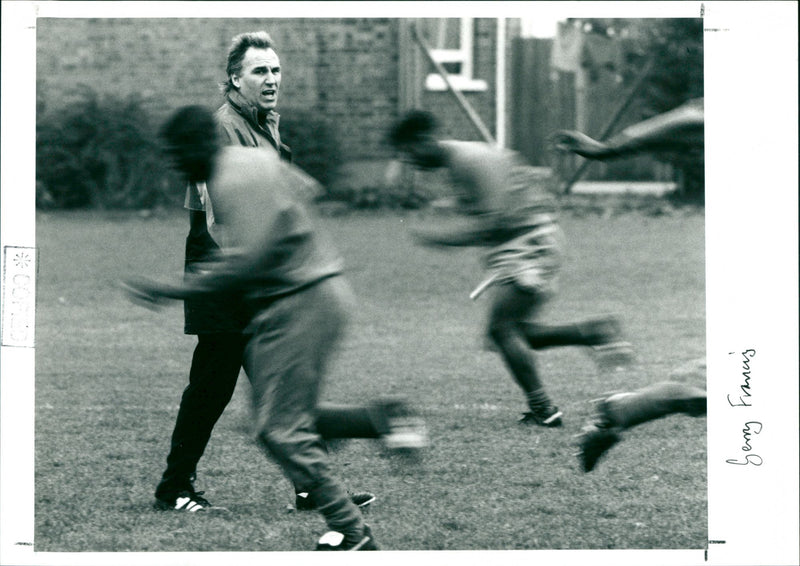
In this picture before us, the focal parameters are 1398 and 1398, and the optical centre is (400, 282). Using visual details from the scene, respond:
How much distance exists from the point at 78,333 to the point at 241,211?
6768 millimetres

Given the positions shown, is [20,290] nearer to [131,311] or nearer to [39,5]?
[39,5]

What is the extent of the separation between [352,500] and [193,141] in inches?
75.7

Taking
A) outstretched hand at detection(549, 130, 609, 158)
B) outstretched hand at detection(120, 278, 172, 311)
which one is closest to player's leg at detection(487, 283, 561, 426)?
outstretched hand at detection(549, 130, 609, 158)

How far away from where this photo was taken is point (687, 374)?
5949 mm

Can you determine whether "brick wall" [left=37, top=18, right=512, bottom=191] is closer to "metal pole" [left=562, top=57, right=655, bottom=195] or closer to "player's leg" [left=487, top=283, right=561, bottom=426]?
"metal pole" [left=562, top=57, right=655, bottom=195]

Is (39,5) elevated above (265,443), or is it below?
above

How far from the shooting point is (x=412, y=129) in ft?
22.5

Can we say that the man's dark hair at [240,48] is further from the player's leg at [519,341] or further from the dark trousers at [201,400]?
the player's leg at [519,341]

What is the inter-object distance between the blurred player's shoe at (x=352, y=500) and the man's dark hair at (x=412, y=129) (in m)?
1.78

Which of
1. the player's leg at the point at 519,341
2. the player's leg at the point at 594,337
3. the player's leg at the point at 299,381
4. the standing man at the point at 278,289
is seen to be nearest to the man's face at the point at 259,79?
the standing man at the point at 278,289

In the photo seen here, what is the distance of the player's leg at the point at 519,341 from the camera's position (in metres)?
7.29

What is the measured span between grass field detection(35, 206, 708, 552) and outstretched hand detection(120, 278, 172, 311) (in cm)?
84

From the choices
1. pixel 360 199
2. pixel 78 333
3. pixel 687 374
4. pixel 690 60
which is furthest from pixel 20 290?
pixel 690 60
